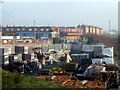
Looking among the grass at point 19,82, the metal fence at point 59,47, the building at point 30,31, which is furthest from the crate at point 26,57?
the building at point 30,31

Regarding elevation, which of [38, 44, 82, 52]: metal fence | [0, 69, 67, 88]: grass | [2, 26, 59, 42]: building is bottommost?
[0, 69, 67, 88]: grass

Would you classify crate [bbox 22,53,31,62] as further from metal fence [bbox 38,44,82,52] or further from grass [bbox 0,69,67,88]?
metal fence [bbox 38,44,82,52]

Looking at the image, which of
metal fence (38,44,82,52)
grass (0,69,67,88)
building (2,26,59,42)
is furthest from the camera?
building (2,26,59,42)

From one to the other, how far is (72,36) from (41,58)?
21.4 meters

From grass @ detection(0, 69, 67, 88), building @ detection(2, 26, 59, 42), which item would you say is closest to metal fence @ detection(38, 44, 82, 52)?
grass @ detection(0, 69, 67, 88)

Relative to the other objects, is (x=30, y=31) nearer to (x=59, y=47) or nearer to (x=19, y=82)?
(x=59, y=47)

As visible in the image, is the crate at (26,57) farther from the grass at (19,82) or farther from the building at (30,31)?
the building at (30,31)

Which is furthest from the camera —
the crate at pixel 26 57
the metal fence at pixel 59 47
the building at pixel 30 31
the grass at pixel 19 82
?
the building at pixel 30 31

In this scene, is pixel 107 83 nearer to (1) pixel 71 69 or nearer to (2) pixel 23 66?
(1) pixel 71 69

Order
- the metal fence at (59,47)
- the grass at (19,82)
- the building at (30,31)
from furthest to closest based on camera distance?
1. the building at (30,31)
2. the metal fence at (59,47)
3. the grass at (19,82)

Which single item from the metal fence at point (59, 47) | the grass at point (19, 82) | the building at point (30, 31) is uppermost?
the building at point (30, 31)

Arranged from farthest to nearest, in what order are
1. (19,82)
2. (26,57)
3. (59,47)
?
(59,47) < (26,57) < (19,82)

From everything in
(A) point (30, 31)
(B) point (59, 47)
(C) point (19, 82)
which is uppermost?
(A) point (30, 31)

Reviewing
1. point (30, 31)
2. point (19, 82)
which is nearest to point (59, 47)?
point (19, 82)
